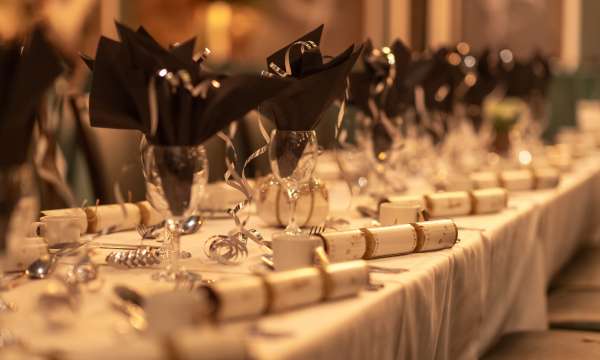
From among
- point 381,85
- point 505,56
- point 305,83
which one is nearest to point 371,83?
point 381,85

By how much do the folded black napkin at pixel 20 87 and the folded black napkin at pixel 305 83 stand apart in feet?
1.83

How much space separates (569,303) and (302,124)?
1242 mm

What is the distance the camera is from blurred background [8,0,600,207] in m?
6.73

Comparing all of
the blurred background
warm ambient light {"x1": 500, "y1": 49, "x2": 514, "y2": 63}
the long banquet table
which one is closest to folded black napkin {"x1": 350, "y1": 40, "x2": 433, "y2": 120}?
the long banquet table

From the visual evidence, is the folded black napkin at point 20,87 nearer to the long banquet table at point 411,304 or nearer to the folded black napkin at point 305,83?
the long banquet table at point 411,304

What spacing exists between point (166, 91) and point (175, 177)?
12cm

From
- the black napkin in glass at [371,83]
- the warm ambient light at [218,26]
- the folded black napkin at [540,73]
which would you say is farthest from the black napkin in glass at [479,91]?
the warm ambient light at [218,26]

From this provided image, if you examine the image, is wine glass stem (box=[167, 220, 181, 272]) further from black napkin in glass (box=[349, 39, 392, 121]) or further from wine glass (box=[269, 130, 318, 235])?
black napkin in glass (box=[349, 39, 392, 121])

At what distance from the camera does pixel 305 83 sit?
1687 mm

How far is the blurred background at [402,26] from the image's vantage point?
22.1 ft

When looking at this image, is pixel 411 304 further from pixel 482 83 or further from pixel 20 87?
pixel 482 83

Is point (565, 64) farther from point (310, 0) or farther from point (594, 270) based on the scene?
point (594, 270)

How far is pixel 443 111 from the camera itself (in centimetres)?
336

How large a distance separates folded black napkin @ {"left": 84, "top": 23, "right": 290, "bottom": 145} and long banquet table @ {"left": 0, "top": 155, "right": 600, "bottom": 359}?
227mm
